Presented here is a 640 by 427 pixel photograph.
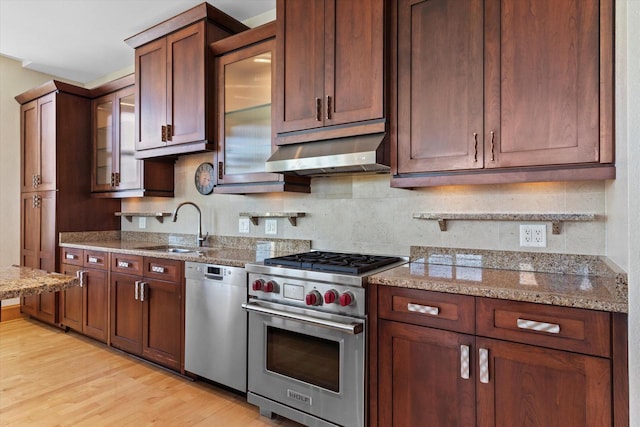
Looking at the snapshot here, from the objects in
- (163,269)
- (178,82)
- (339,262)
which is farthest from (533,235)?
(178,82)

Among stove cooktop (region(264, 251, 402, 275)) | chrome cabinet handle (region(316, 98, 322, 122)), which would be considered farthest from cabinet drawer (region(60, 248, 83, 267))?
chrome cabinet handle (region(316, 98, 322, 122))

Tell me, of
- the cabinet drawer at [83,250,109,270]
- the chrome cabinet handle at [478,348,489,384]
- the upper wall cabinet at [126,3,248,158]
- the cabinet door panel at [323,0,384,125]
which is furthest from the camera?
the cabinet drawer at [83,250,109,270]

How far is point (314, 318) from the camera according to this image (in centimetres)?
187

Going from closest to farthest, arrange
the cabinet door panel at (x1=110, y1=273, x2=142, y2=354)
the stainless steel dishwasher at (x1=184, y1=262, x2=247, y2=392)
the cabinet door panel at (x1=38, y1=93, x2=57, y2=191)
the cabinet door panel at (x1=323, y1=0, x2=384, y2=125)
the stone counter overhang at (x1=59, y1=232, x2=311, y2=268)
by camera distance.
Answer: the cabinet door panel at (x1=323, y1=0, x2=384, y2=125) → the stainless steel dishwasher at (x1=184, y1=262, x2=247, y2=392) → the stone counter overhang at (x1=59, y1=232, x2=311, y2=268) → the cabinet door panel at (x1=110, y1=273, x2=142, y2=354) → the cabinet door panel at (x1=38, y1=93, x2=57, y2=191)

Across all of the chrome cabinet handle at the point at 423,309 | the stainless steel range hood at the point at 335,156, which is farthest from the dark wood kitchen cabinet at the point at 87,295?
the chrome cabinet handle at the point at 423,309

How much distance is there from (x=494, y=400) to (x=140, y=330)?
247 centimetres

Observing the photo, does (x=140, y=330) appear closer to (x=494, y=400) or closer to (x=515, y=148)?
(x=494, y=400)

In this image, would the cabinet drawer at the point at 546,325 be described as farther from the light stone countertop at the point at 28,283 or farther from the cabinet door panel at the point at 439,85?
the light stone countertop at the point at 28,283

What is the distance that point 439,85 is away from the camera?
6.09 feet

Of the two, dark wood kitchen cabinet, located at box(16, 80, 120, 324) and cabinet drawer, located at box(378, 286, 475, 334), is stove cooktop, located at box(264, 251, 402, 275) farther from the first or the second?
dark wood kitchen cabinet, located at box(16, 80, 120, 324)

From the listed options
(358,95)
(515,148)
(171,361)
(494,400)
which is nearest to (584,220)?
(515,148)

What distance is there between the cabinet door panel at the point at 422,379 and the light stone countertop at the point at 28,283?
133 centimetres

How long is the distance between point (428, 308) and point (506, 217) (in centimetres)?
69

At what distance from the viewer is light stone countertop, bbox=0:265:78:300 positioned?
4.13ft
